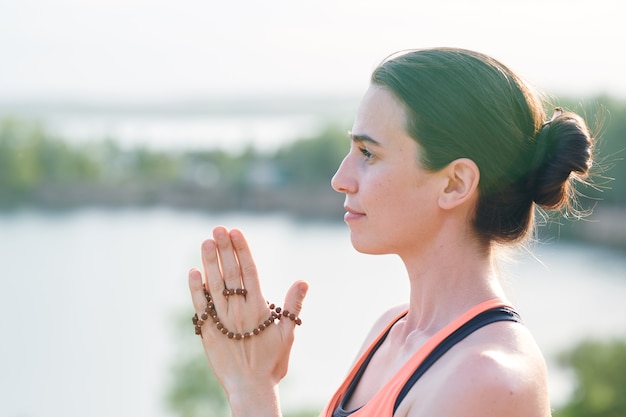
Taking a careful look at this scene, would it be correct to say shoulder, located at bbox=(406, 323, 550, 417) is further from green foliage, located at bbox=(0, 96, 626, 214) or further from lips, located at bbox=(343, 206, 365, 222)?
green foliage, located at bbox=(0, 96, 626, 214)

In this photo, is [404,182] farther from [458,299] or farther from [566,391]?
[566,391]

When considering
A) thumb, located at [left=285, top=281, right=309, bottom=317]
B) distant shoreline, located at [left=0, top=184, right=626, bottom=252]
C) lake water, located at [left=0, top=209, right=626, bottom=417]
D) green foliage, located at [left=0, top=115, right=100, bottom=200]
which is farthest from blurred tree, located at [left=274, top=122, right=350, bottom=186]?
thumb, located at [left=285, top=281, right=309, bottom=317]

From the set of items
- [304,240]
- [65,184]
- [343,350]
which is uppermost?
[65,184]

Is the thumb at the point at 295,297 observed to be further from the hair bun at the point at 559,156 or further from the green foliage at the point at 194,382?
the green foliage at the point at 194,382

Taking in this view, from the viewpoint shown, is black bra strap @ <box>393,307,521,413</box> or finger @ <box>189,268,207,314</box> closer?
Answer: black bra strap @ <box>393,307,521,413</box>

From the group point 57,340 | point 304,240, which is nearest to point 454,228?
point 304,240

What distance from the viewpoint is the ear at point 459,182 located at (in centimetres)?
134

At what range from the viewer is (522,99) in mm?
1366

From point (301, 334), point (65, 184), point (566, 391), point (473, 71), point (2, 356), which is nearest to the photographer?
point (473, 71)

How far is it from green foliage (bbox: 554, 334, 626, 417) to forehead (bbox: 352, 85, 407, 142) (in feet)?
18.9

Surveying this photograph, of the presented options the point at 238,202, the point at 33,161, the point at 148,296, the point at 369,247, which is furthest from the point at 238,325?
the point at 148,296

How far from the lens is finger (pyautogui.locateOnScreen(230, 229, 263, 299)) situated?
1.45m

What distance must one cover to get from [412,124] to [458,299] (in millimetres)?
301

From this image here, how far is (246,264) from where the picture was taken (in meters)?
1.46
